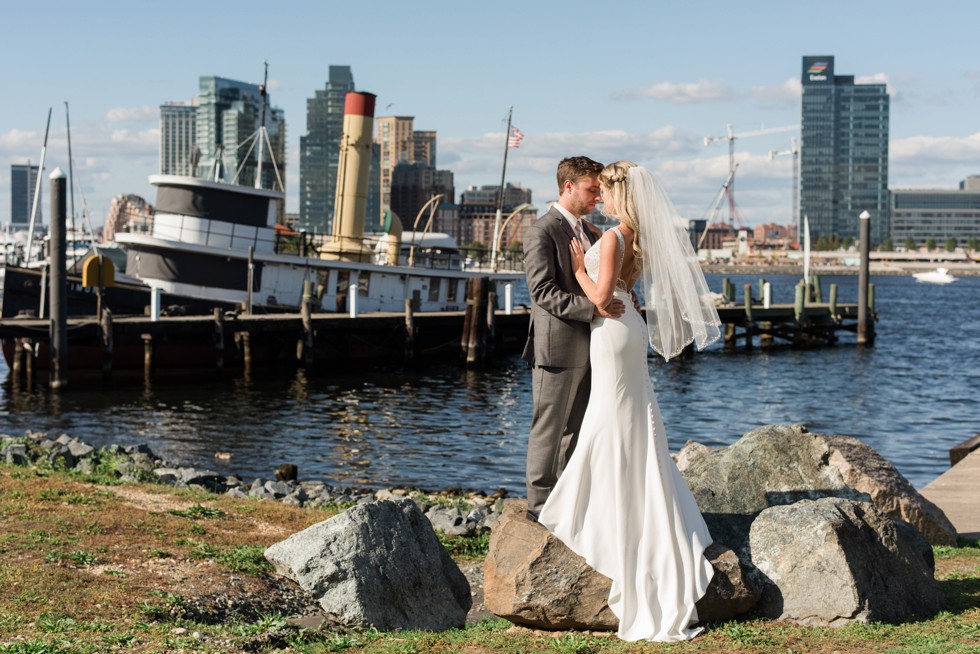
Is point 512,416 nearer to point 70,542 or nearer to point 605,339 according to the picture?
point 70,542

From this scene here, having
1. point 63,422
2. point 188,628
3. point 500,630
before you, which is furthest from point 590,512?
point 63,422

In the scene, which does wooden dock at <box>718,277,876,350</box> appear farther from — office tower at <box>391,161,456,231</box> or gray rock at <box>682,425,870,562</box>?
office tower at <box>391,161,456,231</box>

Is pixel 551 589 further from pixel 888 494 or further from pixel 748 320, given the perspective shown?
pixel 748 320

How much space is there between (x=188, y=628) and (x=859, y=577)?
13.1 ft

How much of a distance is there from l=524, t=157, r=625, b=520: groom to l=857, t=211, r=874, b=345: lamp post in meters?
37.3

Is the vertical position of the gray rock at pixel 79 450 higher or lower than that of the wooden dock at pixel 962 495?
lower

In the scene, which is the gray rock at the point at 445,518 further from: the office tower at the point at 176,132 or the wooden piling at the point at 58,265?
the office tower at the point at 176,132

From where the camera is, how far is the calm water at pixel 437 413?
20047 mm

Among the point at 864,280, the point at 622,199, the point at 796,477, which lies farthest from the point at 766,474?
the point at 864,280

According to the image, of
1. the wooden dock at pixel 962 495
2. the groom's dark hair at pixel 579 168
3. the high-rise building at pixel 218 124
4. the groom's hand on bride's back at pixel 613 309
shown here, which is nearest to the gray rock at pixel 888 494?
the wooden dock at pixel 962 495

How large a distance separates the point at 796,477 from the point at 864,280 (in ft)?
119

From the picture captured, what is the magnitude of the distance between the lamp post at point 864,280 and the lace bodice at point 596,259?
123 ft

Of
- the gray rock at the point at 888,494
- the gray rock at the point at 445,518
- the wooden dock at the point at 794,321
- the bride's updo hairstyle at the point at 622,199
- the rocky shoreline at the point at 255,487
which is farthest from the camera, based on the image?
the wooden dock at the point at 794,321

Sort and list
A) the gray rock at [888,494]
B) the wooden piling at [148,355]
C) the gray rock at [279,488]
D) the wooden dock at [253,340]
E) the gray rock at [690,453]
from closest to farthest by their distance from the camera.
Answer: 1. the gray rock at [888,494]
2. the gray rock at [690,453]
3. the gray rock at [279,488]
4. the wooden dock at [253,340]
5. the wooden piling at [148,355]
